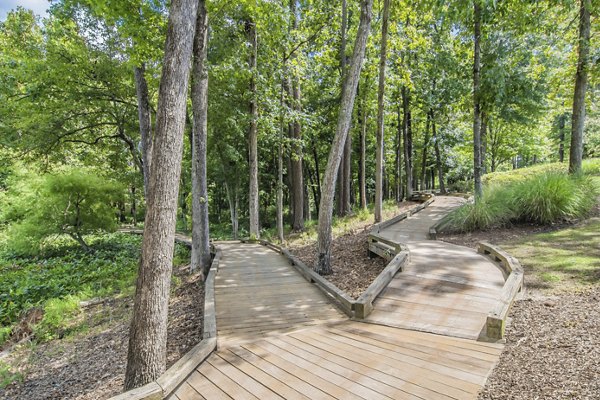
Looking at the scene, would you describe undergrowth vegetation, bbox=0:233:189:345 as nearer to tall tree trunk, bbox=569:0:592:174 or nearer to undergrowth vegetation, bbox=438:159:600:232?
undergrowth vegetation, bbox=438:159:600:232

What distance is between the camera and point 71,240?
15.2 m

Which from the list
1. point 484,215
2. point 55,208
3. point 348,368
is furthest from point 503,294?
point 55,208

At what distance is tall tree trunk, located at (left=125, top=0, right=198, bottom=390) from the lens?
132 inches

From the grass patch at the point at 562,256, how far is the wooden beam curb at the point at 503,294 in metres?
0.35

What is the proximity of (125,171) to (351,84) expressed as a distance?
52.8 feet

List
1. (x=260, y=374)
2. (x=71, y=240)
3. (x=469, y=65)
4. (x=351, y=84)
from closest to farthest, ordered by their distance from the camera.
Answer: (x=260, y=374) < (x=351, y=84) < (x=469, y=65) < (x=71, y=240)

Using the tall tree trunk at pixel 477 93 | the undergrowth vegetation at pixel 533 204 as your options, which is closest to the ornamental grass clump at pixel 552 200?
the undergrowth vegetation at pixel 533 204

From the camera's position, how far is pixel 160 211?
3381mm

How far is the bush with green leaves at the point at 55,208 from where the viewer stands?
12.6 m

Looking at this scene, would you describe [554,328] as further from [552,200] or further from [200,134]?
[200,134]

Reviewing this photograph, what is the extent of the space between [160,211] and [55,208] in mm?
12490

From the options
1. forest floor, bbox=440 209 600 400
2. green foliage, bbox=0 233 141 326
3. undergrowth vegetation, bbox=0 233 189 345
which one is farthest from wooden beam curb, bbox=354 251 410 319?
green foliage, bbox=0 233 141 326

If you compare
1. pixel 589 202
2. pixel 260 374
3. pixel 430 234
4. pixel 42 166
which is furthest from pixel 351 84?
pixel 42 166

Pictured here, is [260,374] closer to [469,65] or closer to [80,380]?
[80,380]
